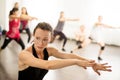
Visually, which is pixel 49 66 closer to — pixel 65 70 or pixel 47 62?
pixel 47 62

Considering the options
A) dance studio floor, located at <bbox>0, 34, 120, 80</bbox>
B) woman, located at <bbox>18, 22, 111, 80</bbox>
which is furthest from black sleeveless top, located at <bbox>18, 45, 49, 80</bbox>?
dance studio floor, located at <bbox>0, 34, 120, 80</bbox>

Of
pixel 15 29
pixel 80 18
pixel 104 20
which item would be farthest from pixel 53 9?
pixel 15 29

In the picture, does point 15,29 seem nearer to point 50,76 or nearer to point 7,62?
point 7,62

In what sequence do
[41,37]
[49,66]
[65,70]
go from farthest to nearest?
[65,70] → [41,37] → [49,66]

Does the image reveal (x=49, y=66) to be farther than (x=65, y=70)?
No

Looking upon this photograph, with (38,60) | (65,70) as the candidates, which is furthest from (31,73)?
(65,70)

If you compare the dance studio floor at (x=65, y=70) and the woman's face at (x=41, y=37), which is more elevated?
the woman's face at (x=41, y=37)

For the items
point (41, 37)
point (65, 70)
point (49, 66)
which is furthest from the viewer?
point (65, 70)

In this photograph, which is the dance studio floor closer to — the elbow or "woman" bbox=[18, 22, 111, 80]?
"woman" bbox=[18, 22, 111, 80]

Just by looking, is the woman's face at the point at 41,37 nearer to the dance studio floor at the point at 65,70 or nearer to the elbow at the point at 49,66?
the elbow at the point at 49,66

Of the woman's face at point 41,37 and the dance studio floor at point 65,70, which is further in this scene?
the dance studio floor at point 65,70

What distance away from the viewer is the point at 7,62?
4.71m

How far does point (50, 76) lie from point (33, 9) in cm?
407

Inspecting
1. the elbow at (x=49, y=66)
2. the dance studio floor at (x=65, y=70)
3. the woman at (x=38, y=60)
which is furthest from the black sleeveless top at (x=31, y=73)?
the dance studio floor at (x=65, y=70)
